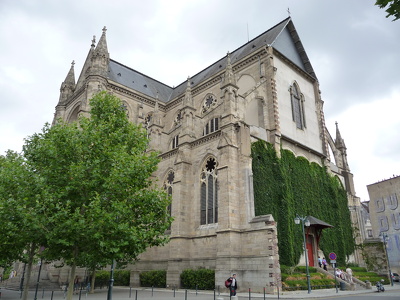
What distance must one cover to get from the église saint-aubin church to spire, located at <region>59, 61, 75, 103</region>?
174cm

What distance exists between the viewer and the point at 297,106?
33438 mm

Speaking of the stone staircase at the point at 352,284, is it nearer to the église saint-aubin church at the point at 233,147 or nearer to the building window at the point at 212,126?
the église saint-aubin church at the point at 233,147

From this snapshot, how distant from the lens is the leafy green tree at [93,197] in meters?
13.0

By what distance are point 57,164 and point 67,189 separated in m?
1.80

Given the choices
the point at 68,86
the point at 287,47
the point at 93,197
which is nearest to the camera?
the point at 93,197

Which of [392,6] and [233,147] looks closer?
[392,6]

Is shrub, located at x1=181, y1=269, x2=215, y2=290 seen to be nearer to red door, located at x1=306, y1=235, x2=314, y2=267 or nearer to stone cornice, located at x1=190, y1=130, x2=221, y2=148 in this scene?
red door, located at x1=306, y1=235, x2=314, y2=267

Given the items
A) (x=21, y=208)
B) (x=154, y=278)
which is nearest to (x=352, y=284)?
(x=154, y=278)

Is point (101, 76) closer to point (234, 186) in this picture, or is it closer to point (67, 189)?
point (234, 186)

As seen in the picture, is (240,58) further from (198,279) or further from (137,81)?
(198,279)

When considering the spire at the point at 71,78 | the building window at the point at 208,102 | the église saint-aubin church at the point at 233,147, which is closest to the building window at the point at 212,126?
the église saint-aubin church at the point at 233,147

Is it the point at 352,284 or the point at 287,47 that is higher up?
the point at 287,47

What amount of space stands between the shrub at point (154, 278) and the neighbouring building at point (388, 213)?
104 ft

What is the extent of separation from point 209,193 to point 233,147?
4.43 metres
